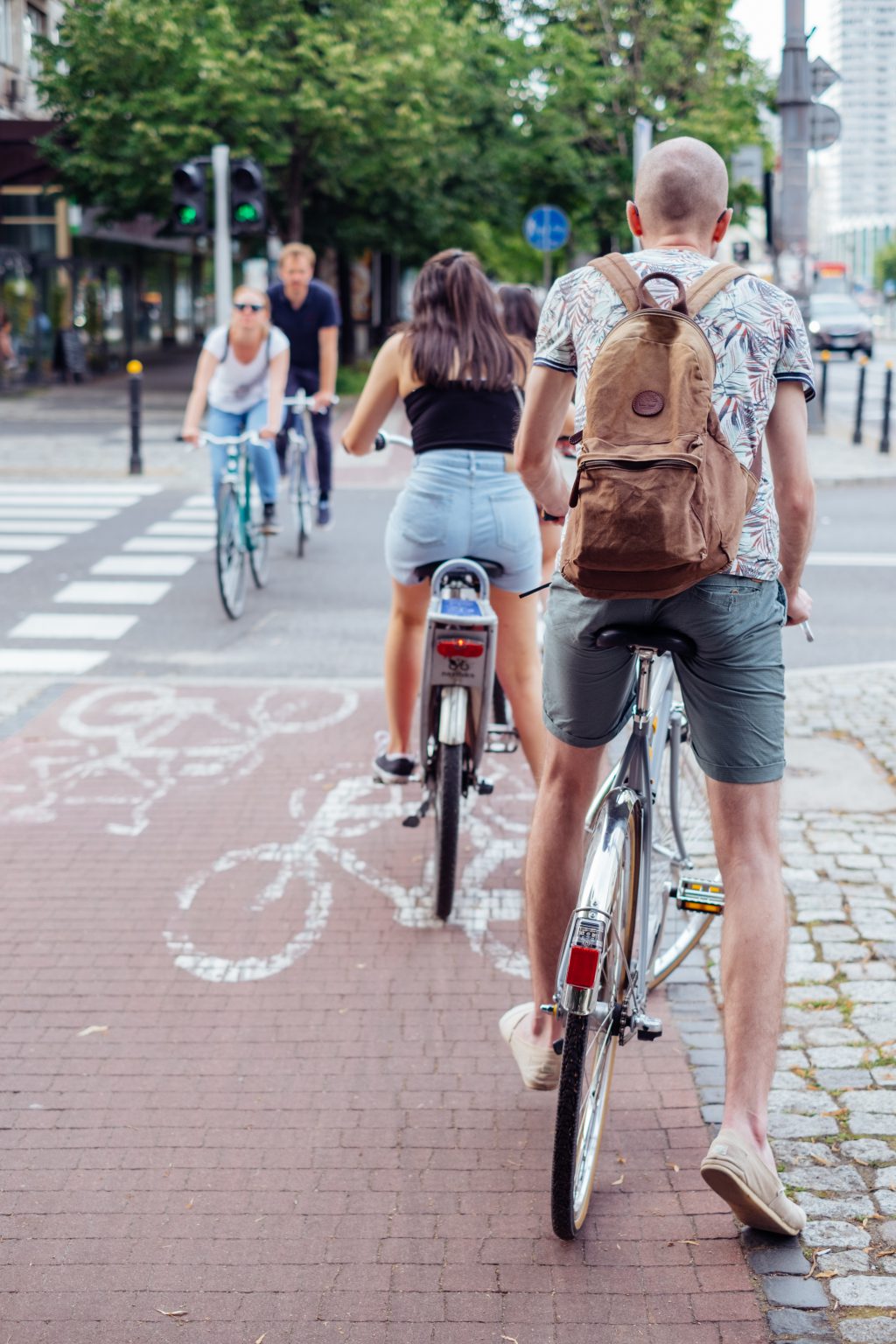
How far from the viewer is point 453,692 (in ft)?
16.0

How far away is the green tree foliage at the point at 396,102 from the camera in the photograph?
90.1 ft

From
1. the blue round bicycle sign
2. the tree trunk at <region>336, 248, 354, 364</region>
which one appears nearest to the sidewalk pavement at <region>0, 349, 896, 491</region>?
the blue round bicycle sign

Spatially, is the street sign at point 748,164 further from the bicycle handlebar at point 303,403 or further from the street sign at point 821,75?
the bicycle handlebar at point 303,403

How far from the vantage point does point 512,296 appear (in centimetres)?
714

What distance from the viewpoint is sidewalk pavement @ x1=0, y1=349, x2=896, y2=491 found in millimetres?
17484

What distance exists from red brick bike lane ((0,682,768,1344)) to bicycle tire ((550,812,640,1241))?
12 cm

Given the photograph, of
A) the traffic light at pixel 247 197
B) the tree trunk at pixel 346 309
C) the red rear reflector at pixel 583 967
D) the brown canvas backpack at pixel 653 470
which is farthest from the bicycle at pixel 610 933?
the tree trunk at pixel 346 309

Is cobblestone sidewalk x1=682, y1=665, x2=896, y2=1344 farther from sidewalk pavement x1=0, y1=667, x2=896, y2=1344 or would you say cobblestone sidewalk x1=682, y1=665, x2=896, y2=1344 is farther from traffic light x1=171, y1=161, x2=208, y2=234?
traffic light x1=171, y1=161, x2=208, y2=234

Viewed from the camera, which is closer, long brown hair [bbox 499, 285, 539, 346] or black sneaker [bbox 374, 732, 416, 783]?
black sneaker [bbox 374, 732, 416, 783]

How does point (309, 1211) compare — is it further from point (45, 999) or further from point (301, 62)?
point (301, 62)

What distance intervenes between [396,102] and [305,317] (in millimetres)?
19029

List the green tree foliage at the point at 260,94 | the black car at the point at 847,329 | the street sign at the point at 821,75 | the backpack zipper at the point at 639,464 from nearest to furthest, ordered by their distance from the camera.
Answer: the backpack zipper at the point at 639,464, the street sign at the point at 821,75, the green tree foliage at the point at 260,94, the black car at the point at 847,329

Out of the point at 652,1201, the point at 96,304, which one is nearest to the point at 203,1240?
the point at 652,1201

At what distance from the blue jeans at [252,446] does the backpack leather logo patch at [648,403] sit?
22.0 ft
